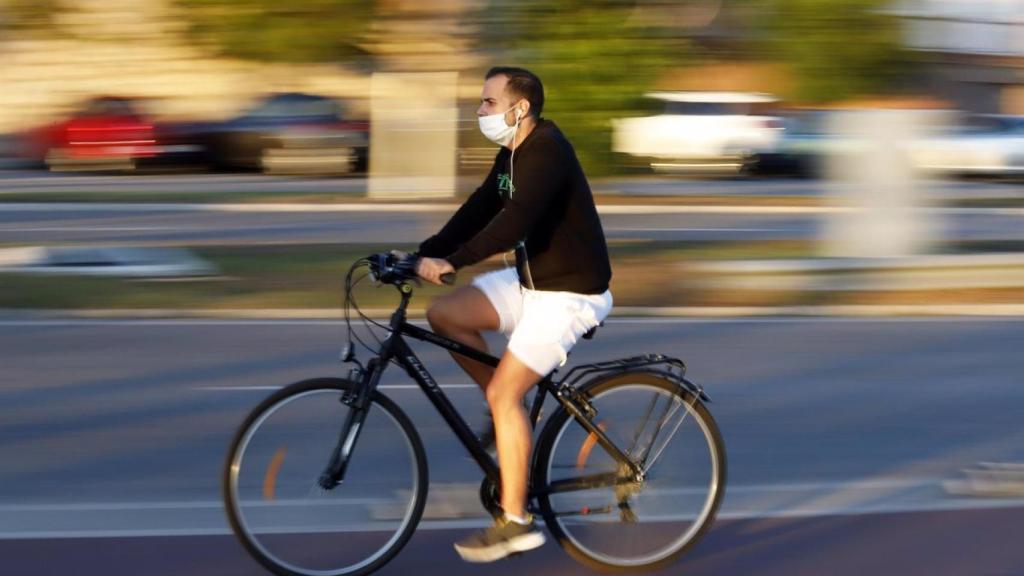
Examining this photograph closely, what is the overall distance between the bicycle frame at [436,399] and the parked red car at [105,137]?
2044cm

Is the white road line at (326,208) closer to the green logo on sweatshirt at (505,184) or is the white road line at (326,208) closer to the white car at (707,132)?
the white car at (707,132)

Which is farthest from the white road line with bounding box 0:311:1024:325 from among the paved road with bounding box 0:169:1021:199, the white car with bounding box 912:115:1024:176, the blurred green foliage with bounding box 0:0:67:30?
the white car with bounding box 912:115:1024:176

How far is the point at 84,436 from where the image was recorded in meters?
7.02

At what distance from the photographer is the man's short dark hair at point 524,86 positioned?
471cm

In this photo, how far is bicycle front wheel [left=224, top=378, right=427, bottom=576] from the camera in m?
4.68

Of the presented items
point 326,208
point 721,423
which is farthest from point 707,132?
point 721,423

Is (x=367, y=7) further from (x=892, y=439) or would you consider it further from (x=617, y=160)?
(x=892, y=439)

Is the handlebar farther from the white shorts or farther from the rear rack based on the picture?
the rear rack

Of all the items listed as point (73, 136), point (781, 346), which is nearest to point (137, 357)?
point (781, 346)

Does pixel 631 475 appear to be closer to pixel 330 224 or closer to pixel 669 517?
pixel 669 517

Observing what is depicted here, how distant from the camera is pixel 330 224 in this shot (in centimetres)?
1752

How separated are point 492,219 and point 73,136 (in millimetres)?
21124

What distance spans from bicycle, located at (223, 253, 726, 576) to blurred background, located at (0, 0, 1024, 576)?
0.21 m

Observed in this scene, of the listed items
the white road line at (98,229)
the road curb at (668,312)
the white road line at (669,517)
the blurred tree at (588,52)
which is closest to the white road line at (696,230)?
the blurred tree at (588,52)
